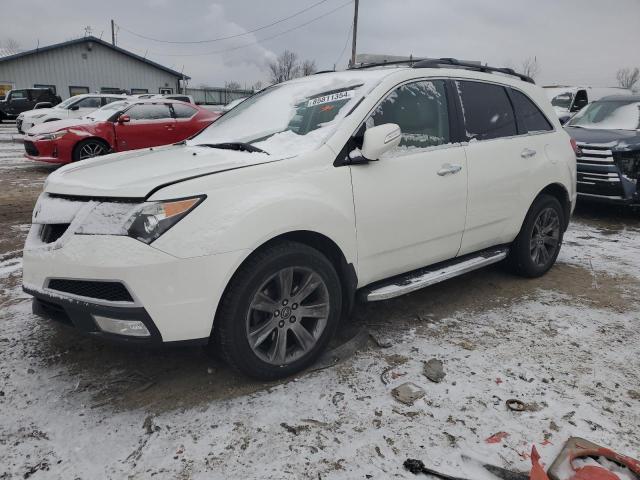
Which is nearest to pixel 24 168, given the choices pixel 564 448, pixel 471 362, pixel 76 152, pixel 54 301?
pixel 76 152

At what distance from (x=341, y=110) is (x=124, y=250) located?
5.16 feet

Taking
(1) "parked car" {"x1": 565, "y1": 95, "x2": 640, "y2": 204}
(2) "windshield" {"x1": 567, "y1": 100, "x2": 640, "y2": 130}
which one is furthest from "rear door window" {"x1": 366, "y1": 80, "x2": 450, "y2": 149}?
(2) "windshield" {"x1": 567, "y1": 100, "x2": 640, "y2": 130}

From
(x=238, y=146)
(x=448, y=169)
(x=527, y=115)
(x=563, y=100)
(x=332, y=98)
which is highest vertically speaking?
(x=563, y=100)

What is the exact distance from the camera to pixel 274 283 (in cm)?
270

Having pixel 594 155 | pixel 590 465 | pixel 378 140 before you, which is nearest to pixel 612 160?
pixel 594 155

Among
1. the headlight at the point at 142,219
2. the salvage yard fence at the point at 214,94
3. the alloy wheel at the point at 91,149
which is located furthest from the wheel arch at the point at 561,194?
the salvage yard fence at the point at 214,94

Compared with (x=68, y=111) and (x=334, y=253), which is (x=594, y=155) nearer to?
(x=334, y=253)

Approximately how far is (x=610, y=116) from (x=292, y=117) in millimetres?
6826

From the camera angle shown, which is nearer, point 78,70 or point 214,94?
point 78,70

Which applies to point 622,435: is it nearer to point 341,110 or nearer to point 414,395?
point 414,395

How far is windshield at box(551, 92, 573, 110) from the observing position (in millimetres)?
15062

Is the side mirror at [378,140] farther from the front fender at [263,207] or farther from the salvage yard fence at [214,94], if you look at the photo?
the salvage yard fence at [214,94]

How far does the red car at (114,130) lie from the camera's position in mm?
9992

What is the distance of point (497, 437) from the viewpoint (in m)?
2.36
